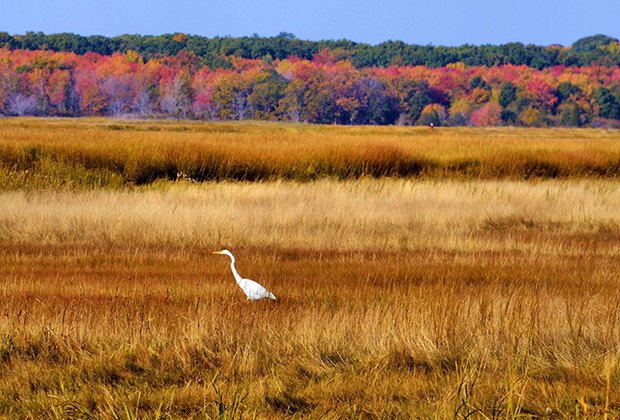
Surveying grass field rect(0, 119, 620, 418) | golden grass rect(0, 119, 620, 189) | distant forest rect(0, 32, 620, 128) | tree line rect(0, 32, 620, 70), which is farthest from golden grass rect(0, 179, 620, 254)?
tree line rect(0, 32, 620, 70)

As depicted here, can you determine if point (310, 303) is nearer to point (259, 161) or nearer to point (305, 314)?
point (305, 314)

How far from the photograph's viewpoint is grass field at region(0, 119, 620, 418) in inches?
238

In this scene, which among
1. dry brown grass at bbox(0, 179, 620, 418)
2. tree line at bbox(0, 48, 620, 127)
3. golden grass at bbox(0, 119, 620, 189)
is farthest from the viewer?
tree line at bbox(0, 48, 620, 127)

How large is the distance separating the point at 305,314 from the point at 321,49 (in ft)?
597

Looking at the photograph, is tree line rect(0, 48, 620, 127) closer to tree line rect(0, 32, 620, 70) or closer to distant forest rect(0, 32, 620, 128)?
distant forest rect(0, 32, 620, 128)

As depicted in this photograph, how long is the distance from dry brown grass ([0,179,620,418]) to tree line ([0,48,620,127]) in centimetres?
10478

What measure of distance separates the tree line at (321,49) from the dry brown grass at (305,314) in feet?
468

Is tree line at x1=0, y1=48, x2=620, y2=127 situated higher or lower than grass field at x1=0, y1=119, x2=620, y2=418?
lower

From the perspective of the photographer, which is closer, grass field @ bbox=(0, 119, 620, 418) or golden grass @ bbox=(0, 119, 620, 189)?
grass field @ bbox=(0, 119, 620, 418)

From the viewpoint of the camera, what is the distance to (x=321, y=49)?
187 metres

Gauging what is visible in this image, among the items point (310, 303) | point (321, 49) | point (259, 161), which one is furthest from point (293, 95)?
point (310, 303)

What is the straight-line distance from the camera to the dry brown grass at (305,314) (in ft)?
19.7

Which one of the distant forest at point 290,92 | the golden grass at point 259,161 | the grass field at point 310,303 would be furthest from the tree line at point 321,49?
the grass field at point 310,303

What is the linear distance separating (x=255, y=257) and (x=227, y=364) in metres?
6.70
